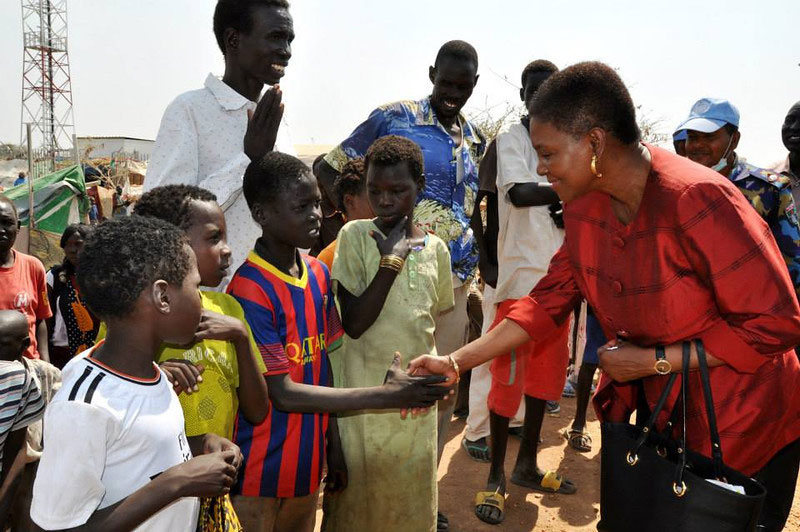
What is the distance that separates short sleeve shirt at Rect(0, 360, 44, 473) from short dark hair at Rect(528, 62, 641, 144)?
2200 mm

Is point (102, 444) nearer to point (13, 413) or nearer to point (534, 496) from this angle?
point (13, 413)

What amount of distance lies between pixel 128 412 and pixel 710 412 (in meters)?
1.77

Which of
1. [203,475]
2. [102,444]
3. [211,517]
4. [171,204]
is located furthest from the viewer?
[171,204]

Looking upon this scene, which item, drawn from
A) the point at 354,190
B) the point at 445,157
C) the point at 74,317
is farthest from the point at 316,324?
the point at 74,317

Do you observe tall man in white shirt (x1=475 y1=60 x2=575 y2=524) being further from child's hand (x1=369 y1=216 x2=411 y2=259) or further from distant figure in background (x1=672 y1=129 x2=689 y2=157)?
child's hand (x1=369 y1=216 x2=411 y2=259)

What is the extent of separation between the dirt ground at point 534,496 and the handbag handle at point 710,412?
1945 mm

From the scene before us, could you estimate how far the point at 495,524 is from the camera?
3770 mm

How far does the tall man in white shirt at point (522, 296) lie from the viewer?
12.8ft

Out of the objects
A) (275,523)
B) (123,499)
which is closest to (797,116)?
(275,523)

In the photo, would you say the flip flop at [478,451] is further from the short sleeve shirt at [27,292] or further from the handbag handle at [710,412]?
the short sleeve shirt at [27,292]

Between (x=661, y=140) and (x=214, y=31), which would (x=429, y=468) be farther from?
(x=661, y=140)

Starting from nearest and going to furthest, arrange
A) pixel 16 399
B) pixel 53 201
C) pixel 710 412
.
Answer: pixel 710 412 → pixel 16 399 → pixel 53 201

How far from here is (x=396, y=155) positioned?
289 cm

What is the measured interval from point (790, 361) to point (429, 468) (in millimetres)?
1478
